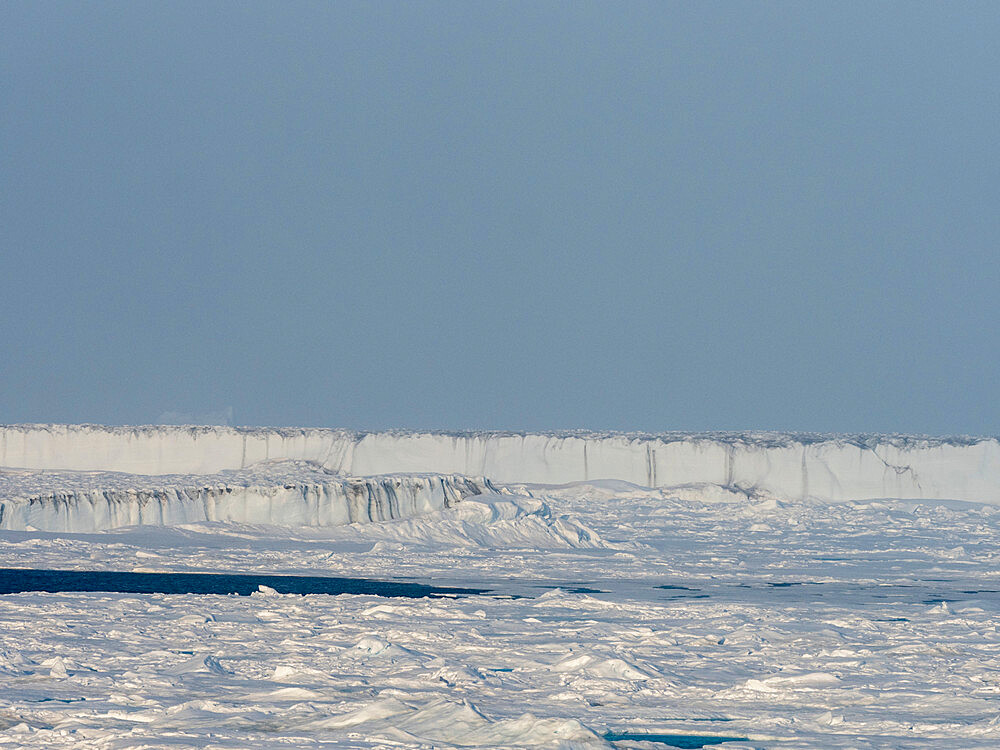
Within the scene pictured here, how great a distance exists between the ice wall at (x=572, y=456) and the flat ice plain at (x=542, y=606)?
88 millimetres

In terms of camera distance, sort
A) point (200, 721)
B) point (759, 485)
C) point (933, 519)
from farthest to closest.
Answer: point (759, 485), point (933, 519), point (200, 721)

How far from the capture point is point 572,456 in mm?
40031

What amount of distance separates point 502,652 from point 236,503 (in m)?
14.8

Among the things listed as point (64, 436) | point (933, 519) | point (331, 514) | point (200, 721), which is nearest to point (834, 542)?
point (933, 519)

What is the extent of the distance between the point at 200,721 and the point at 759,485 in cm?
3155

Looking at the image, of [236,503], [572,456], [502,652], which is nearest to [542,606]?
[502,652]

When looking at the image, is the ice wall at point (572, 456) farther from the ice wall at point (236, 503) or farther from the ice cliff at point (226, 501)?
the ice wall at point (236, 503)

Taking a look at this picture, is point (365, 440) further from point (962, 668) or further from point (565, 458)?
point (962, 668)

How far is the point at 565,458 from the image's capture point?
1577 inches

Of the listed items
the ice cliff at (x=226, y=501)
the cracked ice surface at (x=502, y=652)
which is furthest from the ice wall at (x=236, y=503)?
the cracked ice surface at (x=502, y=652)

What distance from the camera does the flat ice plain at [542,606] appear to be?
921 cm

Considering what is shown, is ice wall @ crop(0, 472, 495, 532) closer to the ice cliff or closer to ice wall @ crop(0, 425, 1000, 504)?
the ice cliff

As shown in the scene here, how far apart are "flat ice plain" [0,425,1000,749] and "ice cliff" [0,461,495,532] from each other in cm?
5

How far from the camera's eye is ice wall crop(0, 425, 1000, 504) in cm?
3875
